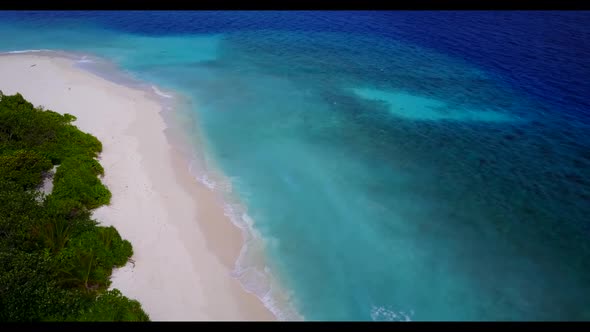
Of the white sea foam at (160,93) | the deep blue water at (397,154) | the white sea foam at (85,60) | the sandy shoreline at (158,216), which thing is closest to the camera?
the sandy shoreline at (158,216)

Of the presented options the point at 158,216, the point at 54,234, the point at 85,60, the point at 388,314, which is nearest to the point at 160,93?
the point at 85,60

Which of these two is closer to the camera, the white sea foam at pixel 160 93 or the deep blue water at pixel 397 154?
the deep blue water at pixel 397 154

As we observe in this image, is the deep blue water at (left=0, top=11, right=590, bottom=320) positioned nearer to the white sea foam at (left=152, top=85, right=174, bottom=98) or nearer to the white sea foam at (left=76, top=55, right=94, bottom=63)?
the white sea foam at (left=152, top=85, right=174, bottom=98)

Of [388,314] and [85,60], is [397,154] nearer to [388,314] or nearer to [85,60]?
[388,314]

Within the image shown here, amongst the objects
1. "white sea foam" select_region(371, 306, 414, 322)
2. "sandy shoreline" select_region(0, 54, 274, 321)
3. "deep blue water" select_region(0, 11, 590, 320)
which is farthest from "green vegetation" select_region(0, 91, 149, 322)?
"white sea foam" select_region(371, 306, 414, 322)

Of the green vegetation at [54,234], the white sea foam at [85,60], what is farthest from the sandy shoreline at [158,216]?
the white sea foam at [85,60]

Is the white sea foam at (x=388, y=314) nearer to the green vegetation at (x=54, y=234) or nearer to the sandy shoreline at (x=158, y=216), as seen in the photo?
the sandy shoreline at (x=158, y=216)

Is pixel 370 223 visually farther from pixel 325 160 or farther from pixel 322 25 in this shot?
pixel 322 25
